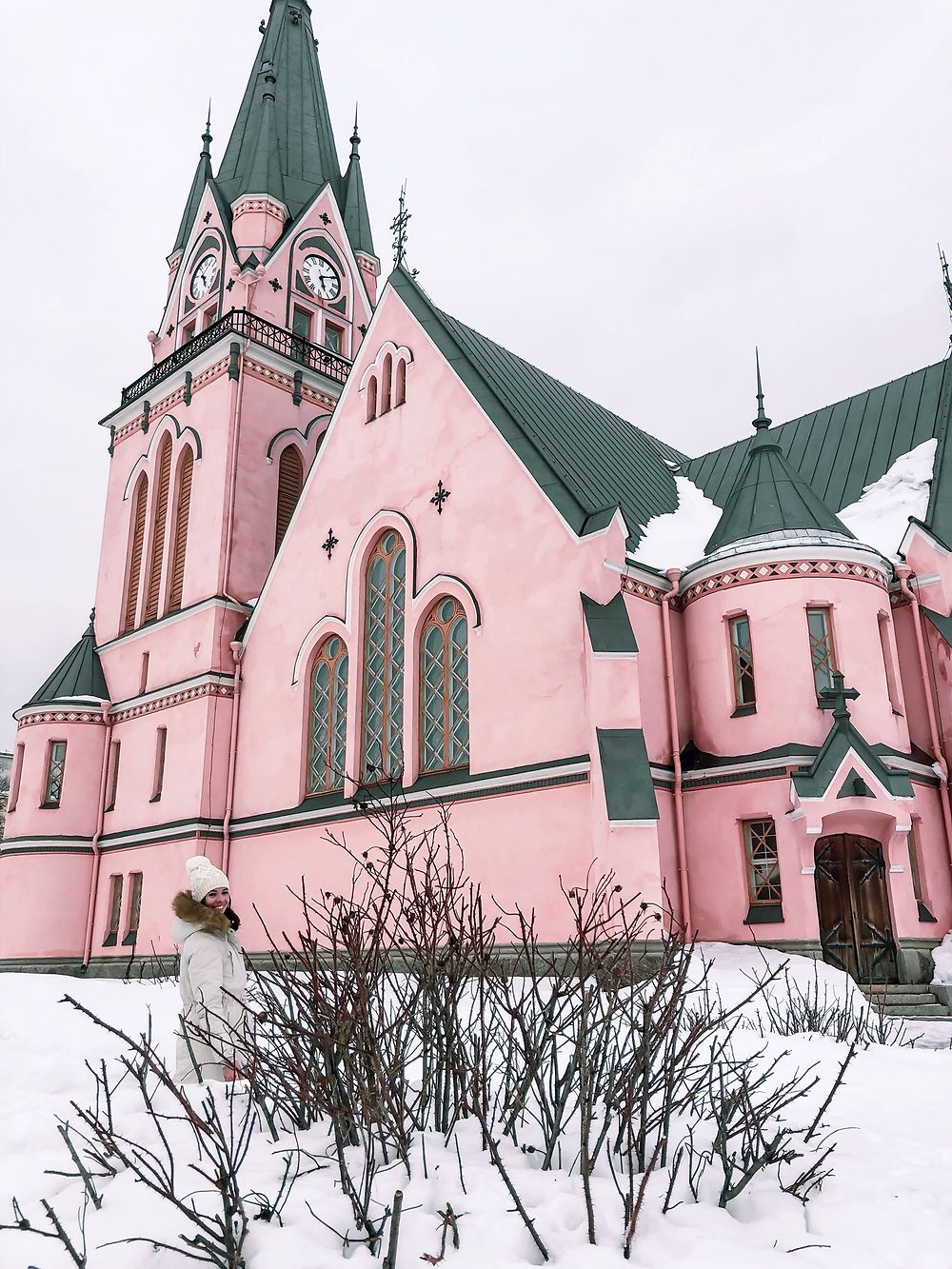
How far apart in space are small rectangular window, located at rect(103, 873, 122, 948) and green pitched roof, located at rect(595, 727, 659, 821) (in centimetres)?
1370

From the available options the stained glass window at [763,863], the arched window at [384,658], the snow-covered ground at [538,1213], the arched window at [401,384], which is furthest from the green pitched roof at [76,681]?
the snow-covered ground at [538,1213]

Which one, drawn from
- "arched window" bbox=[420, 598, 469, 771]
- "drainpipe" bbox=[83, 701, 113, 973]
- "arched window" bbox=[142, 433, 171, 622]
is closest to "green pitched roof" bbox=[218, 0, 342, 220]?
"arched window" bbox=[142, 433, 171, 622]

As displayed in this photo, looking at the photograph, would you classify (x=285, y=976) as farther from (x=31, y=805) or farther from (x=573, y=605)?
(x=31, y=805)

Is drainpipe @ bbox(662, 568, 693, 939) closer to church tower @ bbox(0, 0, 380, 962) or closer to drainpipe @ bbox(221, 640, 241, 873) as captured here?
drainpipe @ bbox(221, 640, 241, 873)

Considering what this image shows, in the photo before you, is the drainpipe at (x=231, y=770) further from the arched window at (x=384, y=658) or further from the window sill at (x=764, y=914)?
the window sill at (x=764, y=914)

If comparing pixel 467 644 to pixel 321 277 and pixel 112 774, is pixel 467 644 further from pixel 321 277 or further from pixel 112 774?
pixel 321 277

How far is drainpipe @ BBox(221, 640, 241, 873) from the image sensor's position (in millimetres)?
21297

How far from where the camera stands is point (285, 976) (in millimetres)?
5090

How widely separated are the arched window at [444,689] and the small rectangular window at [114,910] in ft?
32.1

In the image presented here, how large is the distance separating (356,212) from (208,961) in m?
28.3

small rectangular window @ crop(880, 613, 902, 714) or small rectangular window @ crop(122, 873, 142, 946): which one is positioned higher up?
small rectangular window @ crop(880, 613, 902, 714)

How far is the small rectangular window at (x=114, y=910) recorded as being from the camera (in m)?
23.1

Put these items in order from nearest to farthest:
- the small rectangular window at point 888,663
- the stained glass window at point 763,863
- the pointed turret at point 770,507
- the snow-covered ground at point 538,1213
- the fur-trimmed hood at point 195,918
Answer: the snow-covered ground at point 538,1213
the fur-trimmed hood at point 195,918
the stained glass window at point 763,863
the small rectangular window at point 888,663
the pointed turret at point 770,507

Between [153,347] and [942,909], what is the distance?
2419 centimetres
